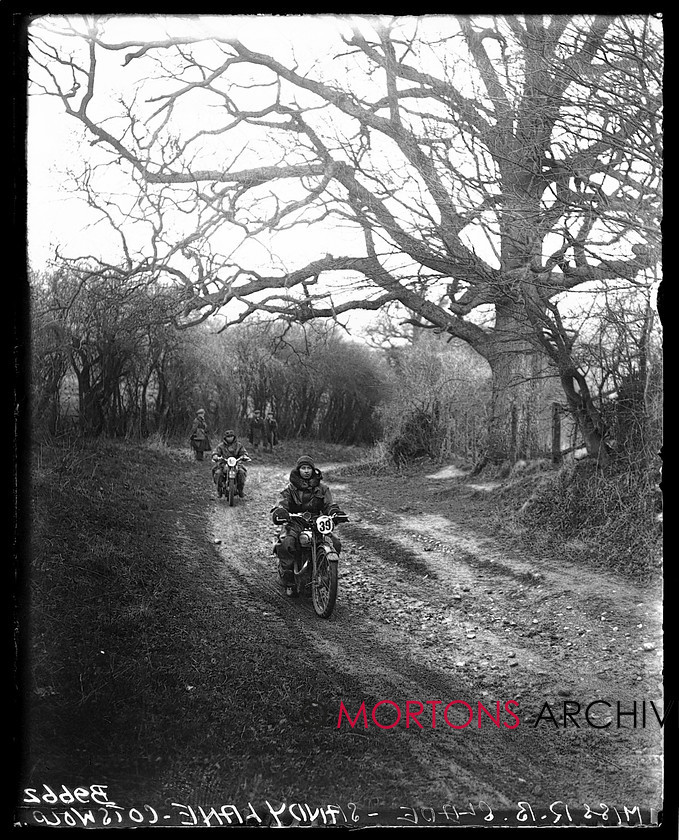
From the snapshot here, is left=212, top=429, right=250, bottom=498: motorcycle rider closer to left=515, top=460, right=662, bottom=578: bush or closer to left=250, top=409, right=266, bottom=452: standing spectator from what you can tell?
Answer: left=250, top=409, right=266, bottom=452: standing spectator

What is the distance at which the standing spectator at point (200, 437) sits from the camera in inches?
139

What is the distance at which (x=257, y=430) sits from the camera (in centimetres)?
356

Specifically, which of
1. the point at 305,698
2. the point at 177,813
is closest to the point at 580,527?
the point at 305,698

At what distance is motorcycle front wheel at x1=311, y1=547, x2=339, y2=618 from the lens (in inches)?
124

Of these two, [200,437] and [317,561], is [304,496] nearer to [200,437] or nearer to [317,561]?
[317,561]

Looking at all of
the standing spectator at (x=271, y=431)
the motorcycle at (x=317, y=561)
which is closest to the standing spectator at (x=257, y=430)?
the standing spectator at (x=271, y=431)

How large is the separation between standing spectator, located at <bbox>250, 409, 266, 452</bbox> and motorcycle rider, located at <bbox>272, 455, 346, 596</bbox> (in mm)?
252

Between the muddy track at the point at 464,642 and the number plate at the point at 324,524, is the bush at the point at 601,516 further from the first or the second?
the number plate at the point at 324,524

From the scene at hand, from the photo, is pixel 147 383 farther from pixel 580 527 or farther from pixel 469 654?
pixel 580 527

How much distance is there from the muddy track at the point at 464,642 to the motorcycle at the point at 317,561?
2.6 inches

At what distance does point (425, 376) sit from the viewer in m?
4.10

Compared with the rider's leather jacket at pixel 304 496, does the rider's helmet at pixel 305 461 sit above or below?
above

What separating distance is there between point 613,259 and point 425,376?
1.37 m

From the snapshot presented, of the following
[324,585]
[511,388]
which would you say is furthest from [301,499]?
[511,388]
